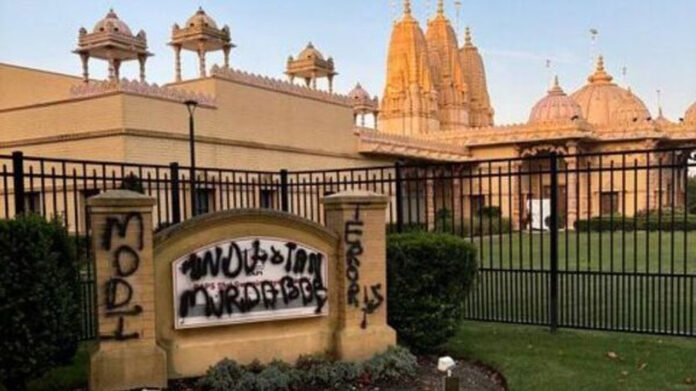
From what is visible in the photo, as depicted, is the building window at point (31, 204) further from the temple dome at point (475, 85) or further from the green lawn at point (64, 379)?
the temple dome at point (475, 85)

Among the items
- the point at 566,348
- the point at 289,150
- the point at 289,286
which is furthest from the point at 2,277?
the point at 289,150

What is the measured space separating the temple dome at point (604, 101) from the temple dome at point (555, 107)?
406 centimetres

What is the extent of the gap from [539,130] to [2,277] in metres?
41.7

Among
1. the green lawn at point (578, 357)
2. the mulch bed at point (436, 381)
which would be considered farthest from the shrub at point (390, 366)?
the green lawn at point (578, 357)

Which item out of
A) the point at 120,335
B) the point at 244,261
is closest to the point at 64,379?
the point at 120,335

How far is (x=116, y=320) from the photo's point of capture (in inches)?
248

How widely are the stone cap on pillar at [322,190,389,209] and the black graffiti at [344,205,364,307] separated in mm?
94

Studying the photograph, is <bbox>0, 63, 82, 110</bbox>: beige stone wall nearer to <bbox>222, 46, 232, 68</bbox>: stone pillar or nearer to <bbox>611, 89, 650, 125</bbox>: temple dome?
<bbox>222, 46, 232, 68</bbox>: stone pillar

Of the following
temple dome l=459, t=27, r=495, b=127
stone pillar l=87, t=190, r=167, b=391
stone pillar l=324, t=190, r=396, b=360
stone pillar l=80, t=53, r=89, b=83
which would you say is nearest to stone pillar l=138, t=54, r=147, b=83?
stone pillar l=80, t=53, r=89, b=83

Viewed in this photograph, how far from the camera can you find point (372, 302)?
7559 mm

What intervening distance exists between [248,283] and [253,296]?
15 cm

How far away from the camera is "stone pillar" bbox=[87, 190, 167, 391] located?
20.4 feet

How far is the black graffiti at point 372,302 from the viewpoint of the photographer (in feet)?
24.6

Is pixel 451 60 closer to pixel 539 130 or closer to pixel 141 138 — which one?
pixel 539 130
